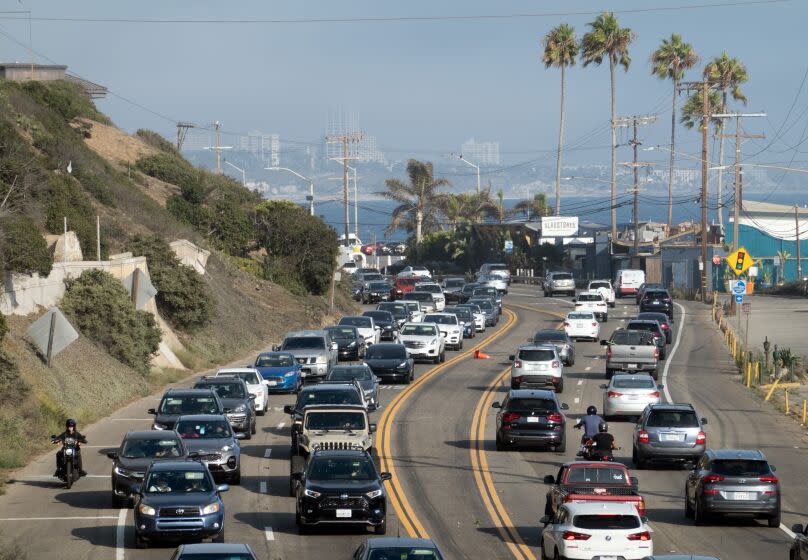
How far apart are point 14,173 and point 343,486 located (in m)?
32.8

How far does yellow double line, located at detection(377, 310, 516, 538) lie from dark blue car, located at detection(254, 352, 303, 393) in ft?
11.2

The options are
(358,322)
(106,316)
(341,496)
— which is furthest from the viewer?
(358,322)

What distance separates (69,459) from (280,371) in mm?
16061

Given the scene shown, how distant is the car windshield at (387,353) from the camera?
46000mm

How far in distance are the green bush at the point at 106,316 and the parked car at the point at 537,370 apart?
12.8 metres

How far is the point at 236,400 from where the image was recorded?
34.2 m

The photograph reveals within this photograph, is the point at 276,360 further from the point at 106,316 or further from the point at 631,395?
the point at 631,395

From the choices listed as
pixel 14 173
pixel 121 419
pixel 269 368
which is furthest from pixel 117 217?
pixel 121 419

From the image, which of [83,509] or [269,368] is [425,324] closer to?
[269,368]

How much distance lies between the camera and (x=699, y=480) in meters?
23.6

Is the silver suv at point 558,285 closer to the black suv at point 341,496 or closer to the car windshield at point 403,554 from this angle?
the black suv at point 341,496

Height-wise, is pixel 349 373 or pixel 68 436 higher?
pixel 349 373

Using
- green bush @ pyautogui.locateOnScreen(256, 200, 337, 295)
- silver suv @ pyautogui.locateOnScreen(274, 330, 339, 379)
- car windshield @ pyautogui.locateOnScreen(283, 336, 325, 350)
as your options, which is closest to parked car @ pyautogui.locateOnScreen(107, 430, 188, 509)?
silver suv @ pyautogui.locateOnScreen(274, 330, 339, 379)

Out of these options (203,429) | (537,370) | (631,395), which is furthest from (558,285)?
(203,429)
